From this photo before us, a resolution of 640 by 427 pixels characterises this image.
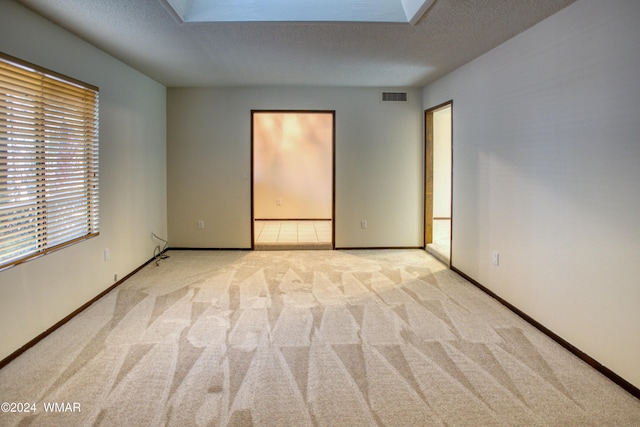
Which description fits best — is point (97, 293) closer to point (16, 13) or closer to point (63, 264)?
point (63, 264)

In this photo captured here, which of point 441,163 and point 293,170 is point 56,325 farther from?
point 441,163

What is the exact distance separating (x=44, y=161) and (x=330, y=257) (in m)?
3.37

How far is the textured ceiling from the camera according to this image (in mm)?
2781

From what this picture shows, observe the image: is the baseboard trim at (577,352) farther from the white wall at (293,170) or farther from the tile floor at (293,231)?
the white wall at (293,170)

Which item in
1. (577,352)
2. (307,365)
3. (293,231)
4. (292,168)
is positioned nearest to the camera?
(307,365)

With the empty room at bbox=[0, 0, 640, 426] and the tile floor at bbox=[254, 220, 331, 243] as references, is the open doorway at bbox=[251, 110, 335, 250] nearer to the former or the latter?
the tile floor at bbox=[254, 220, 331, 243]

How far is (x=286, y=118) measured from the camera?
8.28 meters

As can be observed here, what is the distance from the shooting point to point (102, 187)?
12.4ft

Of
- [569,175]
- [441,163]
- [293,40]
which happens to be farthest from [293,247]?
[441,163]

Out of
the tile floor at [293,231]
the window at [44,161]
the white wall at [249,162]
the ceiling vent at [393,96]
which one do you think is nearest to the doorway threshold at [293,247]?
the white wall at [249,162]

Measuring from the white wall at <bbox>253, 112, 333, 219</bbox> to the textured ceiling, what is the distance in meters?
3.36

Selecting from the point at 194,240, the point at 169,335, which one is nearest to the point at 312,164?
the point at 194,240

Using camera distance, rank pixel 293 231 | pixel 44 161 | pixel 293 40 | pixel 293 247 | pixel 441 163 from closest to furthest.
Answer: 1. pixel 44 161
2. pixel 293 40
3. pixel 293 247
4. pixel 293 231
5. pixel 441 163

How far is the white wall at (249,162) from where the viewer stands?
5.65 meters
